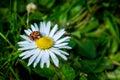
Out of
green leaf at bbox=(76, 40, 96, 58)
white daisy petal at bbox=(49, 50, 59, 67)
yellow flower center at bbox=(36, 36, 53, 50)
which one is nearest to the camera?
white daisy petal at bbox=(49, 50, 59, 67)

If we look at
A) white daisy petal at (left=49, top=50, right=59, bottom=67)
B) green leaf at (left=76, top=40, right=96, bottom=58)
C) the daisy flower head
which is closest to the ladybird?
the daisy flower head

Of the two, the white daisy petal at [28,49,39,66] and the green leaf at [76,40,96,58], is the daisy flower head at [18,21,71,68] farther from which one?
the green leaf at [76,40,96,58]

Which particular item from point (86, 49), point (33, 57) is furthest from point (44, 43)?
point (86, 49)

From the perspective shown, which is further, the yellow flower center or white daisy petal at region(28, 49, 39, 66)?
the yellow flower center

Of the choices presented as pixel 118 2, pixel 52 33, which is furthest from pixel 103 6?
pixel 52 33

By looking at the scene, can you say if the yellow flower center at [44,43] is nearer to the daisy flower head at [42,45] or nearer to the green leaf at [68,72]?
the daisy flower head at [42,45]

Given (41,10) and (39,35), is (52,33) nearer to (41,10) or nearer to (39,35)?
(39,35)

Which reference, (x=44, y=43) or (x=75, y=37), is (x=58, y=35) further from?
(x=75, y=37)
